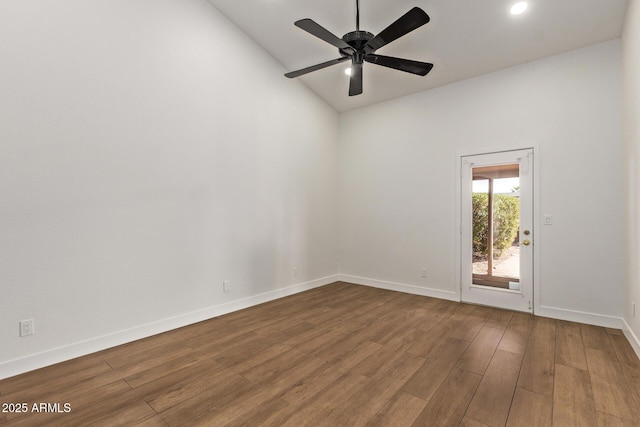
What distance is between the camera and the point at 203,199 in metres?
3.67

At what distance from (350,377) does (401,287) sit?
294 cm

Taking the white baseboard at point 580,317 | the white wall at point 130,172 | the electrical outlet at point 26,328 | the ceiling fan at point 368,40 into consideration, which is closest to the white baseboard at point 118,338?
the white wall at point 130,172

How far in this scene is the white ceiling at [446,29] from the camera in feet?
10.5

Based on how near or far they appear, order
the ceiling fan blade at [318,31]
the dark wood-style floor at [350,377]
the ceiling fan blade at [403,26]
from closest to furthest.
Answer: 1. the dark wood-style floor at [350,377]
2. the ceiling fan blade at [403,26]
3. the ceiling fan blade at [318,31]

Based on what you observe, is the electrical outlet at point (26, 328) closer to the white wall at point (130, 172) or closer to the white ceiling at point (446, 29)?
the white wall at point (130, 172)

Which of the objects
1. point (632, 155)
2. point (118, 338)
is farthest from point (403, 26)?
point (118, 338)

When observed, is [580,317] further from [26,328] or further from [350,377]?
[26,328]

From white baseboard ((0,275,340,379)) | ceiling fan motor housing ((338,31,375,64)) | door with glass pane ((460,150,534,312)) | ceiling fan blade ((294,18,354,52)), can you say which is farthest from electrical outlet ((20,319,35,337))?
door with glass pane ((460,150,534,312))

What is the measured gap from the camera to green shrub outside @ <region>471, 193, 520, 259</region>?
13.4 feet

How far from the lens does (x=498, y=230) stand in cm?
418

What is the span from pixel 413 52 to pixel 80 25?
364 cm

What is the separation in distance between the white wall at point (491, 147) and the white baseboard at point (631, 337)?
0.67 feet

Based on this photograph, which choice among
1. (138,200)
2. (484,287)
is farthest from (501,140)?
(138,200)

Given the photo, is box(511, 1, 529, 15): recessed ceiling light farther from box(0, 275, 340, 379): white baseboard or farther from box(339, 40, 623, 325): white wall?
box(0, 275, 340, 379): white baseboard
